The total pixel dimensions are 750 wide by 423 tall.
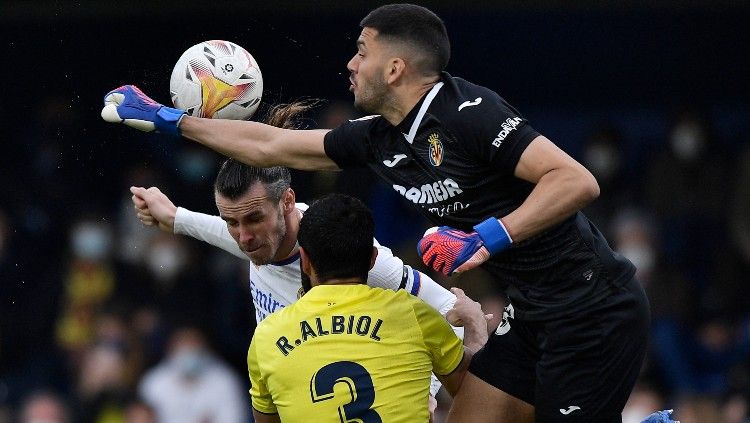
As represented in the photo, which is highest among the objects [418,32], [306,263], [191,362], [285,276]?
[418,32]

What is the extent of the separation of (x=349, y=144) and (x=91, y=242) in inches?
276

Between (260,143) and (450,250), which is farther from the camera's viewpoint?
(260,143)

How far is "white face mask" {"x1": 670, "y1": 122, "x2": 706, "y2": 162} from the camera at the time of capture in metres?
11.0

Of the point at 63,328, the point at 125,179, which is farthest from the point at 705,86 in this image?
the point at 63,328

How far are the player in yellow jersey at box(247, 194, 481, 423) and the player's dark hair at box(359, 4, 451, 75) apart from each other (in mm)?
595

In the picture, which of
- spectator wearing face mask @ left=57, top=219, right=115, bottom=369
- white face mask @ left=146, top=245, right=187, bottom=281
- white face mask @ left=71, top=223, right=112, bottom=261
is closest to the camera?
white face mask @ left=146, top=245, right=187, bottom=281

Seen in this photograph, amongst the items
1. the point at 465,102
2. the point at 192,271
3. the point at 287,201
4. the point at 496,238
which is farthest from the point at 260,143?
the point at 192,271

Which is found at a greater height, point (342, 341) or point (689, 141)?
point (342, 341)

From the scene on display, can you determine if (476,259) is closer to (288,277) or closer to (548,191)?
(548,191)

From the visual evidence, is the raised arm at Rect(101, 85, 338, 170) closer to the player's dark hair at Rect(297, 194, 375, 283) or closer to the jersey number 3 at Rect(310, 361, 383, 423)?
the player's dark hair at Rect(297, 194, 375, 283)

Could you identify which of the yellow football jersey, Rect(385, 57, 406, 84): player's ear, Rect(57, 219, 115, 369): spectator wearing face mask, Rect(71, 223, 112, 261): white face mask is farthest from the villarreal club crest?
Rect(71, 223, 112, 261): white face mask

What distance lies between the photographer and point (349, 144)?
5340 millimetres

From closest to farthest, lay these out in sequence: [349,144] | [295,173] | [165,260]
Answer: [349,144]
[295,173]
[165,260]

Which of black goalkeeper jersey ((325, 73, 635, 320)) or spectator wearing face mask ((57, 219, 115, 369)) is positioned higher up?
black goalkeeper jersey ((325, 73, 635, 320))
